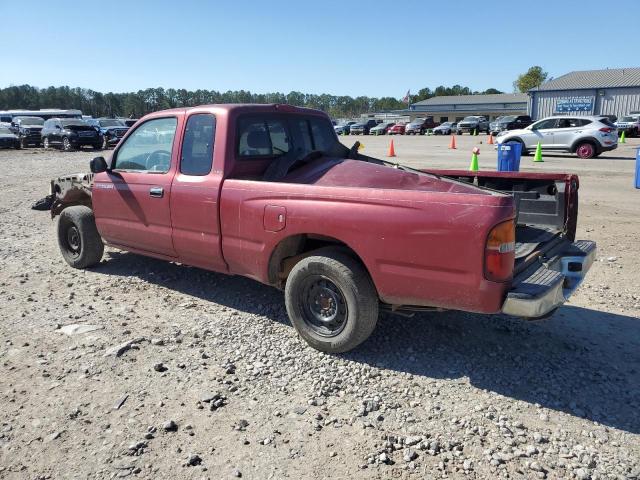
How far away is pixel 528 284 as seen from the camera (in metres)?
3.34

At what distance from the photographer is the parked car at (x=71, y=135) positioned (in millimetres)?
27648

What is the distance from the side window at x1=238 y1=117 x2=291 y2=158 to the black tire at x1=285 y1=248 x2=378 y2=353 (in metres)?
1.26

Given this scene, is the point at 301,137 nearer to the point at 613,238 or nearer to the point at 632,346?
the point at 632,346

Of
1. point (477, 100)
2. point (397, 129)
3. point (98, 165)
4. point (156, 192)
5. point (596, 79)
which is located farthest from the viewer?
point (477, 100)

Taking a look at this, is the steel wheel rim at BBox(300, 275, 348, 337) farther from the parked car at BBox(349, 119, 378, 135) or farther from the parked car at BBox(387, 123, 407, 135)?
the parked car at BBox(349, 119, 378, 135)

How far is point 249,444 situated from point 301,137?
3.05m

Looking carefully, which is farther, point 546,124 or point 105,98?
point 105,98

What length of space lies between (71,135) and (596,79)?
153 feet

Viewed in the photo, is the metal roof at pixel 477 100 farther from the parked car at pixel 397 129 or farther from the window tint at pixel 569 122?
the window tint at pixel 569 122

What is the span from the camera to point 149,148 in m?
5.29

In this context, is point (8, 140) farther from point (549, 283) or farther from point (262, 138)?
point (549, 283)

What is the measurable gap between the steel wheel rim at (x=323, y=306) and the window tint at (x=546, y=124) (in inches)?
754

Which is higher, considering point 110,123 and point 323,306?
point 110,123

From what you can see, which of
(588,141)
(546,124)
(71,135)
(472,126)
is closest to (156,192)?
(588,141)
